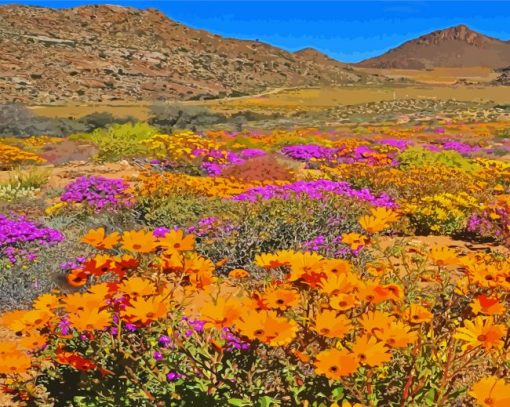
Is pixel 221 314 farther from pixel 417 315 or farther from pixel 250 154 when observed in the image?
pixel 250 154

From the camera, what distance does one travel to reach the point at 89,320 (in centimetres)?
198

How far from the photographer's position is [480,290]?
2.42 metres

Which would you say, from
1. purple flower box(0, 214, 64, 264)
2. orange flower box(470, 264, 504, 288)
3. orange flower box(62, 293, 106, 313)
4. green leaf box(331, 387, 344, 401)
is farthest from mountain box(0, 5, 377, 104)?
green leaf box(331, 387, 344, 401)

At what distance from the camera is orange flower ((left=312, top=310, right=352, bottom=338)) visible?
1.84 meters

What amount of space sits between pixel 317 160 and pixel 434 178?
494 cm

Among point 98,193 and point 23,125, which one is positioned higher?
point 23,125

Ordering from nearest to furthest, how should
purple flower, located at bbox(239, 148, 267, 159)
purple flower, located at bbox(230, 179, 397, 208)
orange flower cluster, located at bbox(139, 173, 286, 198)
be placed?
1. purple flower, located at bbox(230, 179, 397, 208)
2. orange flower cluster, located at bbox(139, 173, 286, 198)
3. purple flower, located at bbox(239, 148, 267, 159)

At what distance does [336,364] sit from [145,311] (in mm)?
687

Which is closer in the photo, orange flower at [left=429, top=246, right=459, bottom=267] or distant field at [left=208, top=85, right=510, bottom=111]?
orange flower at [left=429, top=246, right=459, bottom=267]

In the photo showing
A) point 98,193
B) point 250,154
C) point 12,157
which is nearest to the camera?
point 98,193

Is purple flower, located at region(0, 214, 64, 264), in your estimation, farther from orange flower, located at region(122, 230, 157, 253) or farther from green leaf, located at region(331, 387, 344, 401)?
green leaf, located at region(331, 387, 344, 401)

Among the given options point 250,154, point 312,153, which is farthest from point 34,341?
point 312,153

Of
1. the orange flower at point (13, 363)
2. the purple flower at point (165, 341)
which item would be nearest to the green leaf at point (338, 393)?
the orange flower at point (13, 363)

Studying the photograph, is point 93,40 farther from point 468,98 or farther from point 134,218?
point 134,218
